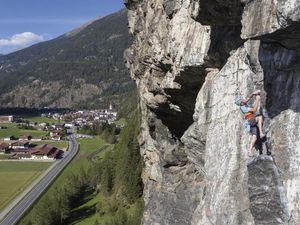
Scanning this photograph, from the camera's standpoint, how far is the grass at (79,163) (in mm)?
105506

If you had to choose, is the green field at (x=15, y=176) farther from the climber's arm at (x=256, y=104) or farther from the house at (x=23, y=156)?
the climber's arm at (x=256, y=104)

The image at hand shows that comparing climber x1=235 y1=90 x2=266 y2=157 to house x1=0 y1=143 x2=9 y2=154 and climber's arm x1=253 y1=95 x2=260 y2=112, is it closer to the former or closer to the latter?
climber's arm x1=253 y1=95 x2=260 y2=112

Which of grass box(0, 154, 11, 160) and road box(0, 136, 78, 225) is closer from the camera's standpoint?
road box(0, 136, 78, 225)

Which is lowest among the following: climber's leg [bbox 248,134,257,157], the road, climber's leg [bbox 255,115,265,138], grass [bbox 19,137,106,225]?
the road

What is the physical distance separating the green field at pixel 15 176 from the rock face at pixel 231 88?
73.1 metres

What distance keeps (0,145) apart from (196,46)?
176239 mm

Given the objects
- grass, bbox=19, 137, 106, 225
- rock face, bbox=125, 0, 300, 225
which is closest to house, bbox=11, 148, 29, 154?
grass, bbox=19, 137, 106, 225

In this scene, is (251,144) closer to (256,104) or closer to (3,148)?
(256,104)

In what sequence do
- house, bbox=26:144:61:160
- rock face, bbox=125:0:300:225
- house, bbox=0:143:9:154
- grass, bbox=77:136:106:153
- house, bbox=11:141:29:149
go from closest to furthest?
rock face, bbox=125:0:300:225
house, bbox=26:144:61:160
grass, bbox=77:136:106:153
house, bbox=0:143:9:154
house, bbox=11:141:29:149

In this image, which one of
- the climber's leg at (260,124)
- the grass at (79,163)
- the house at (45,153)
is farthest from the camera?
the house at (45,153)

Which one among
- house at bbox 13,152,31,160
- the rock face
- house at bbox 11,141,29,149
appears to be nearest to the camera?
the rock face

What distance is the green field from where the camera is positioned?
348ft

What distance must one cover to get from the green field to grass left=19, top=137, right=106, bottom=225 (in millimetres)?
7597

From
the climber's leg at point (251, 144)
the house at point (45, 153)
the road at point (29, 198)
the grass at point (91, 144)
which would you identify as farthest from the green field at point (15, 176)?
the climber's leg at point (251, 144)
